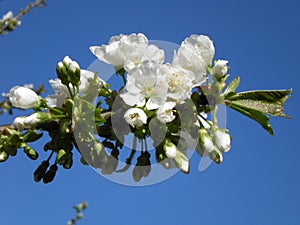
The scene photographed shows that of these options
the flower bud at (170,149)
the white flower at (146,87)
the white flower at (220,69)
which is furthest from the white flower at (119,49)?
the flower bud at (170,149)

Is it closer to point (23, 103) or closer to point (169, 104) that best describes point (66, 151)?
point (23, 103)

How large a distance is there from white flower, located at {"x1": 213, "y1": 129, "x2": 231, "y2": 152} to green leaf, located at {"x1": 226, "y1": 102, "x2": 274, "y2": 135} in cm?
11

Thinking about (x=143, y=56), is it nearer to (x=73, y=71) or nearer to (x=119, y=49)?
(x=119, y=49)

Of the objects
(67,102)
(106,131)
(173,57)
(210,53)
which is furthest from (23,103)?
(210,53)

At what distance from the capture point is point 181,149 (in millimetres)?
1597

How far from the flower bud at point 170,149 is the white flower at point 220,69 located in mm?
295

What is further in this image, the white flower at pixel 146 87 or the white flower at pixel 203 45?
the white flower at pixel 203 45

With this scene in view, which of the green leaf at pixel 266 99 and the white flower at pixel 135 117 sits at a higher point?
the green leaf at pixel 266 99

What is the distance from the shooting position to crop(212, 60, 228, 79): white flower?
1586 mm

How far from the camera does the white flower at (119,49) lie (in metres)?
1.66

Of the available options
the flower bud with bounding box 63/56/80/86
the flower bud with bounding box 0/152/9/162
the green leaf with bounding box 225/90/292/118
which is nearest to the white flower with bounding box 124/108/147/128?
the flower bud with bounding box 63/56/80/86

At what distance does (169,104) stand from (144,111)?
9 cm

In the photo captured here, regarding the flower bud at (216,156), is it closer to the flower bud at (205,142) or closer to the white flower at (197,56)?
the flower bud at (205,142)

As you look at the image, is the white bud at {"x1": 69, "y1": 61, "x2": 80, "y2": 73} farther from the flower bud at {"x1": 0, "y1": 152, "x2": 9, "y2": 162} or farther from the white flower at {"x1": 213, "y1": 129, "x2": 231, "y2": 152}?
the white flower at {"x1": 213, "y1": 129, "x2": 231, "y2": 152}
